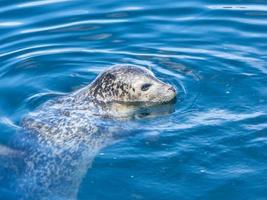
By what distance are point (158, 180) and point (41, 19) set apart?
25.6 ft

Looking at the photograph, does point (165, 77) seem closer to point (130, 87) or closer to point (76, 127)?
point (130, 87)

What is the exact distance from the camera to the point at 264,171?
28.2ft

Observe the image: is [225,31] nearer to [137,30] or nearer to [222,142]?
[137,30]

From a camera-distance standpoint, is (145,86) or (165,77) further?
(165,77)

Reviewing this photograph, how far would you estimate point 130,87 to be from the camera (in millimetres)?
10609

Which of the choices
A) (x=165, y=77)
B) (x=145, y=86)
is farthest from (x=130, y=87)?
(x=165, y=77)

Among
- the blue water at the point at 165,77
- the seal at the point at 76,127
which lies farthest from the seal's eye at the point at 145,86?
the blue water at the point at 165,77

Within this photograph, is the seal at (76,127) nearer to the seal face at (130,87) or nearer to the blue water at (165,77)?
the seal face at (130,87)

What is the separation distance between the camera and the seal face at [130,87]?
1053 cm

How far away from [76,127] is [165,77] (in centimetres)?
246

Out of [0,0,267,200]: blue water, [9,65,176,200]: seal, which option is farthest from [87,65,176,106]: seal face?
[0,0,267,200]: blue water

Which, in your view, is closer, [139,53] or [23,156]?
[23,156]

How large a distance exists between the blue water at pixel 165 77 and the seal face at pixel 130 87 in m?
0.35

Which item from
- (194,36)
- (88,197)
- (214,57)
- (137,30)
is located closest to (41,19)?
(137,30)
